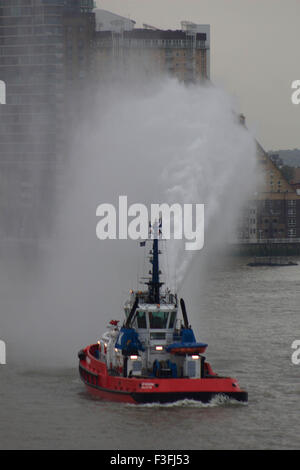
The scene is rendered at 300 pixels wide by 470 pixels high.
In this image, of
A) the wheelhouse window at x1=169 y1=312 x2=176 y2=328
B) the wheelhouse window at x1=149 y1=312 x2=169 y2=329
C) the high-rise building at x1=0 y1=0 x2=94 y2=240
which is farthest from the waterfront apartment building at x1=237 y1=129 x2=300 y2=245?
the wheelhouse window at x1=149 y1=312 x2=169 y2=329

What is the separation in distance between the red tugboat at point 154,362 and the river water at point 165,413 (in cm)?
29

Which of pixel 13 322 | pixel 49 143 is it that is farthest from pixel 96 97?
pixel 13 322

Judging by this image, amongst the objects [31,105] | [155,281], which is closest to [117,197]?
[155,281]

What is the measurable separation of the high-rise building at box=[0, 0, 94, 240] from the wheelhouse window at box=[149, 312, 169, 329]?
2949 inches

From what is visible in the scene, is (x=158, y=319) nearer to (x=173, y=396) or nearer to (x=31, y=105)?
(x=173, y=396)

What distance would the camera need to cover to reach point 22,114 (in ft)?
337

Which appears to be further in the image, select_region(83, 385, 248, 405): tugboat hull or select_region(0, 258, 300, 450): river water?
select_region(83, 385, 248, 405): tugboat hull

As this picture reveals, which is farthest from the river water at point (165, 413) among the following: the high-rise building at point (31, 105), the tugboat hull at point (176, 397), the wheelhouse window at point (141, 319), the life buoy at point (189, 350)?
the high-rise building at point (31, 105)

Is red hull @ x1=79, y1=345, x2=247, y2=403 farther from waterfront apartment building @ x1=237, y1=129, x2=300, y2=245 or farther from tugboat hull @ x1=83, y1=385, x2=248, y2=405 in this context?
waterfront apartment building @ x1=237, y1=129, x2=300, y2=245

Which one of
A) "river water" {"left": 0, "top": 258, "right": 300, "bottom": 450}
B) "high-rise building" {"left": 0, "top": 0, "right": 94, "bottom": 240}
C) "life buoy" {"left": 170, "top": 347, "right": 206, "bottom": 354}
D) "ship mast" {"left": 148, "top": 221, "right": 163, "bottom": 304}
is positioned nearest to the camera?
"river water" {"left": 0, "top": 258, "right": 300, "bottom": 450}

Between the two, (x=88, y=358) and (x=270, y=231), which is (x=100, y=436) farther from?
(x=270, y=231)

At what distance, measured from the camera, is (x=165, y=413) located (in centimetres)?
2325

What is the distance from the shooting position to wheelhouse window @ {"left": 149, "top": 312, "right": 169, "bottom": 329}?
24.6 metres

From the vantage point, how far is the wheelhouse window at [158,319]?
24641mm
